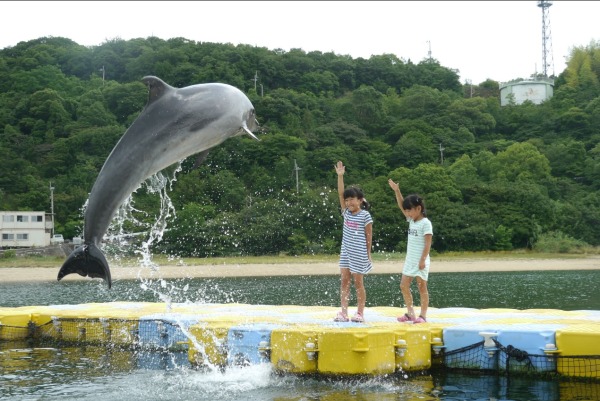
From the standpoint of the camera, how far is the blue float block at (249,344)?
8.40 metres

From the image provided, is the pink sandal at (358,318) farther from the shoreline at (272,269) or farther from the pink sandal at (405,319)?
the shoreline at (272,269)

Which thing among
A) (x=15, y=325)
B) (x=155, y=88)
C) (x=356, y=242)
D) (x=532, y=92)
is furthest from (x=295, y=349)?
(x=532, y=92)

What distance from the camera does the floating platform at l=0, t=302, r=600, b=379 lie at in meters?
7.86

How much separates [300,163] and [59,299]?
41535 mm

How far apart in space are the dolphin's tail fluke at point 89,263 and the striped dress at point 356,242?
295cm

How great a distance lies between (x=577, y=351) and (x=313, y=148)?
6381 cm

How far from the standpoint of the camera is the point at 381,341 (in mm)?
7934

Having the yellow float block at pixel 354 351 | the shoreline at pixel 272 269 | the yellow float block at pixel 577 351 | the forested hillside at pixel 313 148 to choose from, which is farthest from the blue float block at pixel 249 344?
the forested hillside at pixel 313 148

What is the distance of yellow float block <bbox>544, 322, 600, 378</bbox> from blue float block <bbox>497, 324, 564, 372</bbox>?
0.09 m

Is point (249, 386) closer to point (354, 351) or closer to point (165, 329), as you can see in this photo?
point (354, 351)

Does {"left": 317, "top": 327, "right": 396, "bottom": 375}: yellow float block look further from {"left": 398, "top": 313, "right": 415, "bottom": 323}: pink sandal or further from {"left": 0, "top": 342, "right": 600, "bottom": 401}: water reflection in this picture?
{"left": 398, "top": 313, "right": 415, "bottom": 323}: pink sandal

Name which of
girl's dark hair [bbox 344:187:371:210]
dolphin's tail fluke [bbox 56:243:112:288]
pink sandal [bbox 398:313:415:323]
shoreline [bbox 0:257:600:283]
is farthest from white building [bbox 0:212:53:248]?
dolphin's tail fluke [bbox 56:243:112:288]

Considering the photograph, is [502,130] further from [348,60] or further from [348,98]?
[348,60]

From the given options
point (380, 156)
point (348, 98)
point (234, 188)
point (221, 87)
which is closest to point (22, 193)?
point (234, 188)
